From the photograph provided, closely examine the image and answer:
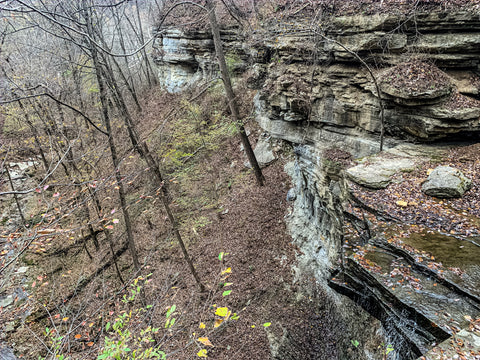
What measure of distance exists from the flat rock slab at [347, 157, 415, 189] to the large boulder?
30.7 inches

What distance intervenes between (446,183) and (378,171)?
1472 millimetres

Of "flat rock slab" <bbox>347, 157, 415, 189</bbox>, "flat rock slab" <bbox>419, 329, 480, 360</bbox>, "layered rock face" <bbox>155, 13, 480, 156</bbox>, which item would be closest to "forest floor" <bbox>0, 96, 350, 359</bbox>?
"layered rock face" <bbox>155, 13, 480, 156</bbox>

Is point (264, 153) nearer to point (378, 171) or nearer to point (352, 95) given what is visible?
point (352, 95)

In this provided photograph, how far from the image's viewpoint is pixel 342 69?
873cm

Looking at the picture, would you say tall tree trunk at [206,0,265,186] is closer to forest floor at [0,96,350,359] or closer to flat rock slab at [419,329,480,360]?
forest floor at [0,96,350,359]

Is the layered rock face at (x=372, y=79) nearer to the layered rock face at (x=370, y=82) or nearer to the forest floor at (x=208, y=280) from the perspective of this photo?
the layered rock face at (x=370, y=82)

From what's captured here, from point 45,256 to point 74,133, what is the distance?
7520 mm

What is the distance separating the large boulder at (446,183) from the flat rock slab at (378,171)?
2.56ft

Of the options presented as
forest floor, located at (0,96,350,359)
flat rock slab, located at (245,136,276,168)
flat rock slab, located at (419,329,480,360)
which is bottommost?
forest floor, located at (0,96,350,359)

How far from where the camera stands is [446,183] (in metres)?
5.71

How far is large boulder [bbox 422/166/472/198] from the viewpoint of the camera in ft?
18.5

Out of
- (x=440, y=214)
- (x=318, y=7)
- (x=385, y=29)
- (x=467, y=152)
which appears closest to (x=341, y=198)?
(x=440, y=214)

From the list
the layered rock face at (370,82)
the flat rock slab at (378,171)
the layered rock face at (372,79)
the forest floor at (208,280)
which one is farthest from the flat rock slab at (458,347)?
the layered rock face at (372,79)

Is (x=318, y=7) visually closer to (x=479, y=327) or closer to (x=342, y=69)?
(x=342, y=69)
